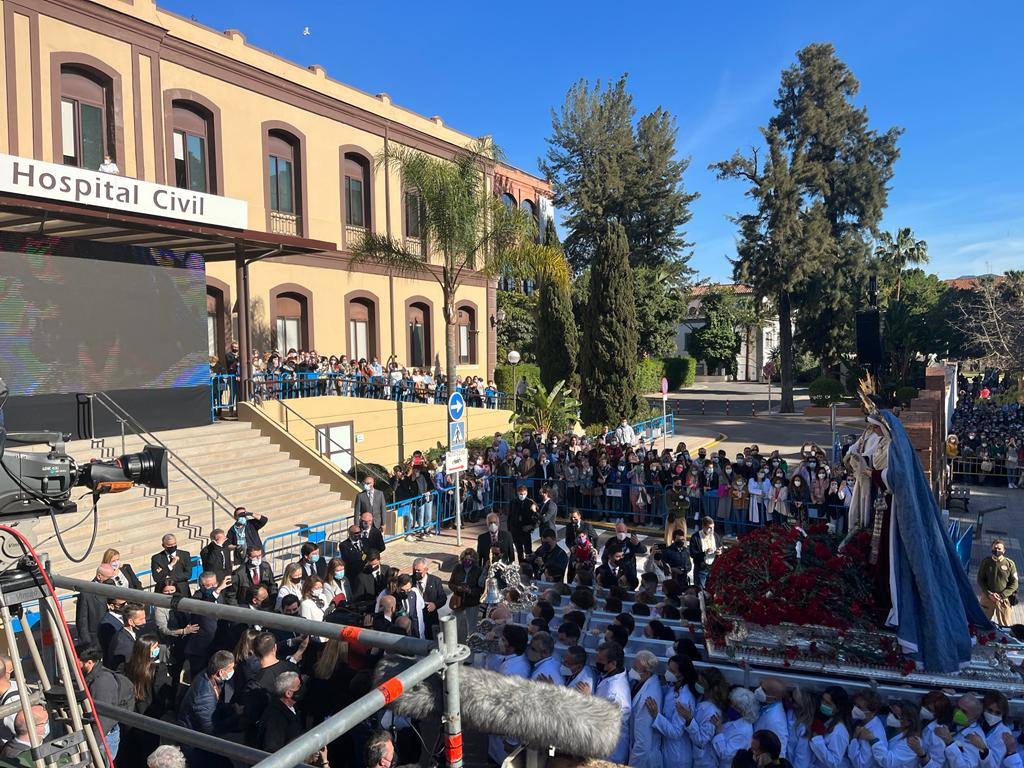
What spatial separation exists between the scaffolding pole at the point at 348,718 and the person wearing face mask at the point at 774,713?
169 inches

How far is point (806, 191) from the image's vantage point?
124 feet

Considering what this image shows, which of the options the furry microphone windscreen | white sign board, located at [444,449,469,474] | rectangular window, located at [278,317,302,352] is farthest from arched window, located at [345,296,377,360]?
the furry microphone windscreen

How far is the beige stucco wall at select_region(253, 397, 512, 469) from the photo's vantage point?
18328 millimetres

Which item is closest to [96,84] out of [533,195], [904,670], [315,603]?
[315,603]

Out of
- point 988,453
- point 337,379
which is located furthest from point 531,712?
point 988,453

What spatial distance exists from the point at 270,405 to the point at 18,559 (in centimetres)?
1518

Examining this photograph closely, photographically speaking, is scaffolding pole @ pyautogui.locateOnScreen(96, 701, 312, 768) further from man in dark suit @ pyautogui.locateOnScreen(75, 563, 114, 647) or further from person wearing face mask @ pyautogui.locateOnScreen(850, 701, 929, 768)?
man in dark suit @ pyautogui.locateOnScreen(75, 563, 114, 647)

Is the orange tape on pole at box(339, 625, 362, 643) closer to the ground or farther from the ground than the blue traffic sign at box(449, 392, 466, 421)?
closer to the ground

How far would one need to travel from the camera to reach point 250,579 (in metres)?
9.30

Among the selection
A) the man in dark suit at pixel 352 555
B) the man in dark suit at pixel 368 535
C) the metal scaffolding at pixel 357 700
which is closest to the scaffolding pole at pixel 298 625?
the metal scaffolding at pixel 357 700

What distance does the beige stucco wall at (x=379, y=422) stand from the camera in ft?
60.1

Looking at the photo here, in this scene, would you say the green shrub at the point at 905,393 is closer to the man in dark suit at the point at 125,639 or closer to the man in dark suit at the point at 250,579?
the man in dark suit at the point at 250,579

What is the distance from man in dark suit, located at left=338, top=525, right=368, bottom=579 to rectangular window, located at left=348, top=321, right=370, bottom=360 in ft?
49.6

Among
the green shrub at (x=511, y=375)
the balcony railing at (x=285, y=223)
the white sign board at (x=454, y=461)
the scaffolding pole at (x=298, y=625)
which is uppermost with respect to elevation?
the balcony railing at (x=285, y=223)
